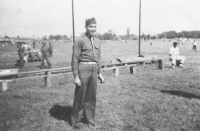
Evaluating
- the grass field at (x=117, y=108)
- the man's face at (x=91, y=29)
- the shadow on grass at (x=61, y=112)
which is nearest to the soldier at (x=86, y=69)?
the man's face at (x=91, y=29)

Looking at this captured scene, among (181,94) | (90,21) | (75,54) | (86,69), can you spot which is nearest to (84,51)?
(75,54)

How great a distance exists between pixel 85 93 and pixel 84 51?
0.86 m

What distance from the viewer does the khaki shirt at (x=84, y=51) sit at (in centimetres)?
330

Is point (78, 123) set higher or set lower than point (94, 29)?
lower

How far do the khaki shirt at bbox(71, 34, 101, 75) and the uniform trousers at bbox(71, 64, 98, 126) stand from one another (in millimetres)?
135

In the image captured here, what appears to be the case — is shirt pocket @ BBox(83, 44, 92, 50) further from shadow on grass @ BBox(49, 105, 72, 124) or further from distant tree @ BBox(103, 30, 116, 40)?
distant tree @ BBox(103, 30, 116, 40)

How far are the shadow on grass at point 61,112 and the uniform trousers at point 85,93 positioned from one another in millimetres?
529

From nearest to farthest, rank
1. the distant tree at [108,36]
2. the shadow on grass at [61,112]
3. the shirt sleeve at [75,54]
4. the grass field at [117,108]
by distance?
the shirt sleeve at [75,54], the grass field at [117,108], the shadow on grass at [61,112], the distant tree at [108,36]

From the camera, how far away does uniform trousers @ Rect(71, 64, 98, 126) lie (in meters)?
3.43

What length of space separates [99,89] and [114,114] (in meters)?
2.29

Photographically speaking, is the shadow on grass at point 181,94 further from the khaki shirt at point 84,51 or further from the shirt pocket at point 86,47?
the shirt pocket at point 86,47

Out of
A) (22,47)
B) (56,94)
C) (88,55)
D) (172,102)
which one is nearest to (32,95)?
(56,94)

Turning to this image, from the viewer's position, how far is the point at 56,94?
6.04 metres

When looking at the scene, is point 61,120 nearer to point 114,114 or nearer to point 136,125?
point 114,114
